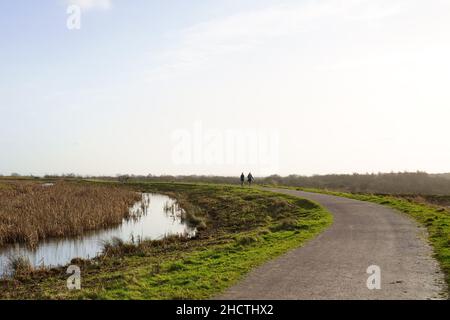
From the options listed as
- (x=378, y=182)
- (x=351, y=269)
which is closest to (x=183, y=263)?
(x=351, y=269)

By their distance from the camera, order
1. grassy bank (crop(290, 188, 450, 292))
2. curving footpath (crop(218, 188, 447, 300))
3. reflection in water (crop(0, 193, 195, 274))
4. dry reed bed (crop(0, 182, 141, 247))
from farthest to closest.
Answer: dry reed bed (crop(0, 182, 141, 247)) → reflection in water (crop(0, 193, 195, 274)) → grassy bank (crop(290, 188, 450, 292)) → curving footpath (crop(218, 188, 447, 300))

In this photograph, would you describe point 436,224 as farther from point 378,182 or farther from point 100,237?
point 378,182

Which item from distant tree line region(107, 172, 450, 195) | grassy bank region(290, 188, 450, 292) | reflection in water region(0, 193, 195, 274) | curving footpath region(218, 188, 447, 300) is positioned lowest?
reflection in water region(0, 193, 195, 274)

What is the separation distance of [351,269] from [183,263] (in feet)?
18.5

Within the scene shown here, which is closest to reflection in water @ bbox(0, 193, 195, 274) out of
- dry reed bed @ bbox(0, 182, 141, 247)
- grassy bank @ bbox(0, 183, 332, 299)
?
dry reed bed @ bbox(0, 182, 141, 247)

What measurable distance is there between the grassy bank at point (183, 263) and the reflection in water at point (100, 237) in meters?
1.43

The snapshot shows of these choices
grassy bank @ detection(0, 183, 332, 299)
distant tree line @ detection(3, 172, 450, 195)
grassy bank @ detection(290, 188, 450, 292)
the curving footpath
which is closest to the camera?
the curving footpath

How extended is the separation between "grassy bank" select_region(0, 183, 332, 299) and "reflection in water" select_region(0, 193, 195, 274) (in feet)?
4.70

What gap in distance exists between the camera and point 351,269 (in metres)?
12.9

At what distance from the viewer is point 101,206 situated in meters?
32.8

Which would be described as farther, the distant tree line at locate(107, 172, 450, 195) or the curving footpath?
the distant tree line at locate(107, 172, 450, 195)

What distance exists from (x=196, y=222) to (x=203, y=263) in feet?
52.7

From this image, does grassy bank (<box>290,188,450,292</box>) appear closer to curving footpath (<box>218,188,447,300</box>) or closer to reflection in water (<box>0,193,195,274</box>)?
curving footpath (<box>218,188,447,300</box>)

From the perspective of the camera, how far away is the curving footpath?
34.6ft
